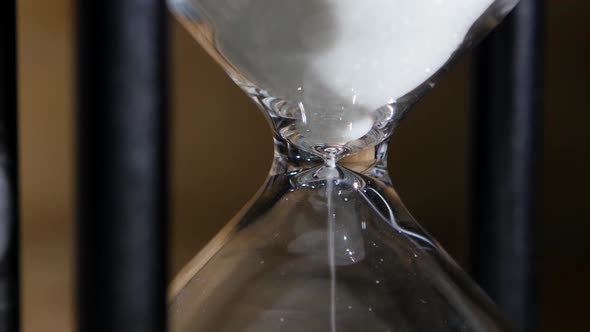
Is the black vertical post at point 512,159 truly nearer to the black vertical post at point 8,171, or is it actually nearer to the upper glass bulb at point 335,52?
the upper glass bulb at point 335,52

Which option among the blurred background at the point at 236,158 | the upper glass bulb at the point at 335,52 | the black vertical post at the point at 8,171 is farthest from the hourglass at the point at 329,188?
the blurred background at the point at 236,158

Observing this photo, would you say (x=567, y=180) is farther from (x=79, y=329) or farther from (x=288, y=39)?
(x=79, y=329)

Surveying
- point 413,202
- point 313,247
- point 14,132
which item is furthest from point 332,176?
point 413,202

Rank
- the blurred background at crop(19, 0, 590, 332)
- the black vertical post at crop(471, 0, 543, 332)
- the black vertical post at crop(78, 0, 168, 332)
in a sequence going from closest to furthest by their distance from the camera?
the black vertical post at crop(78, 0, 168, 332)
the black vertical post at crop(471, 0, 543, 332)
the blurred background at crop(19, 0, 590, 332)

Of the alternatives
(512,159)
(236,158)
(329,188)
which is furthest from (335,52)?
(236,158)

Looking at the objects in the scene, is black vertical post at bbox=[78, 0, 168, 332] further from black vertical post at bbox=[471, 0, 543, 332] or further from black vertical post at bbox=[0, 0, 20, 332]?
black vertical post at bbox=[471, 0, 543, 332]

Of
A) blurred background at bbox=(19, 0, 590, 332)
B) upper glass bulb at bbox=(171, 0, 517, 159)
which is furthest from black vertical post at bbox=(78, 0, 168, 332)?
blurred background at bbox=(19, 0, 590, 332)

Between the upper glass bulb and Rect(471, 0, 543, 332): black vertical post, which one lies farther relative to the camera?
Rect(471, 0, 543, 332): black vertical post
